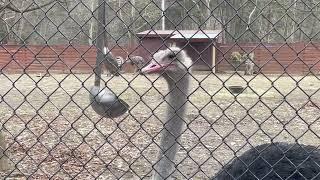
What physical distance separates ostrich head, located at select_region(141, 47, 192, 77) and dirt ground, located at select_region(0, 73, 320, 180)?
0.30ft

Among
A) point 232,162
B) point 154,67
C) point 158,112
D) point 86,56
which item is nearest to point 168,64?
point 154,67

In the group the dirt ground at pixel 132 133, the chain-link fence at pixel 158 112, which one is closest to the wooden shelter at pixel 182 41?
the chain-link fence at pixel 158 112

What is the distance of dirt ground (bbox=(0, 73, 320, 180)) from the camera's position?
421cm

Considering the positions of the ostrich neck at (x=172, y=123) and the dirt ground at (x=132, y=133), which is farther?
the dirt ground at (x=132, y=133)

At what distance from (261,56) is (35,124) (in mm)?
10956

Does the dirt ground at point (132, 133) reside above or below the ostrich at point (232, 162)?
below

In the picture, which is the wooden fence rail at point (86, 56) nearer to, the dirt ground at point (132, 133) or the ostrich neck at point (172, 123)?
the dirt ground at point (132, 133)

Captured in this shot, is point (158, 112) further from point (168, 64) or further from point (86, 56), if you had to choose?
point (168, 64)

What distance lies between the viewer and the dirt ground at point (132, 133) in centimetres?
421

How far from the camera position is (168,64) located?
3764mm

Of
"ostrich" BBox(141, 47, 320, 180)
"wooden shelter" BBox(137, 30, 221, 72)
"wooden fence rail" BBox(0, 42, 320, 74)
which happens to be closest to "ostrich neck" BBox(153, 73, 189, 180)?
"ostrich" BBox(141, 47, 320, 180)

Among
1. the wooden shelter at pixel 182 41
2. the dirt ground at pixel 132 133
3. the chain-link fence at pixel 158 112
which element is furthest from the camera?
the dirt ground at pixel 132 133

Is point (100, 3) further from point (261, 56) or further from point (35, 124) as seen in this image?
point (261, 56)

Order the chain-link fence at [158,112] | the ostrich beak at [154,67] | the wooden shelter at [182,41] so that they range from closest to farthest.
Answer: the wooden shelter at [182,41]
the chain-link fence at [158,112]
the ostrich beak at [154,67]
